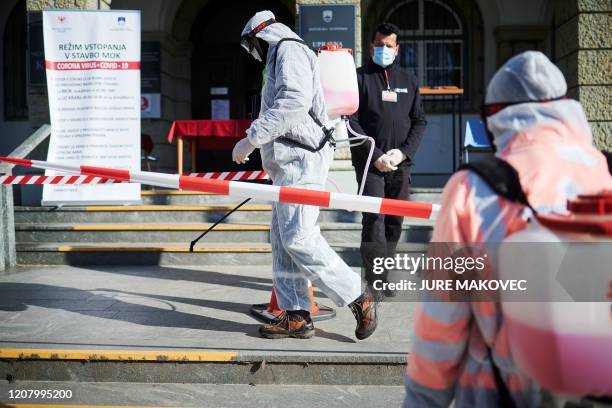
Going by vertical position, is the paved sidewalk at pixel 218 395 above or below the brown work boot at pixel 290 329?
below

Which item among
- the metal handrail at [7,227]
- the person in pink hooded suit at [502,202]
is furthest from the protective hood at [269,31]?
the metal handrail at [7,227]

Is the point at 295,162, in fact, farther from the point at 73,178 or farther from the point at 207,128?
the point at 207,128

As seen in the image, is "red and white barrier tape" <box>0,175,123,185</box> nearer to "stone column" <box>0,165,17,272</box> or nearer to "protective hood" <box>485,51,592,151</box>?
"stone column" <box>0,165,17,272</box>

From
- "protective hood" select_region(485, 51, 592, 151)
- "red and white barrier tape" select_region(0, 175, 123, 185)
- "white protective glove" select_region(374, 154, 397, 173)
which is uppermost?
"protective hood" select_region(485, 51, 592, 151)

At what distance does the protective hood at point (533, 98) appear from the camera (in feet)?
5.07

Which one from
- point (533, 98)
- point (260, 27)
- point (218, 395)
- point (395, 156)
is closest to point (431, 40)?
point (395, 156)

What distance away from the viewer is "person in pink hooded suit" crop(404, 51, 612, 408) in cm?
151

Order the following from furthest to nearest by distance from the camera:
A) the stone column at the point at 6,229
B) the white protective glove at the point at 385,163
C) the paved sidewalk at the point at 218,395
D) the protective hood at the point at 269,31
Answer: the stone column at the point at 6,229 → the white protective glove at the point at 385,163 → the protective hood at the point at 269,31 → the paved sidewalk at the point at 218,395

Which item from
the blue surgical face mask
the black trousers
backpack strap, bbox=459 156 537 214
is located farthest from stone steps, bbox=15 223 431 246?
backpack strap, bbox=459 156 537 214

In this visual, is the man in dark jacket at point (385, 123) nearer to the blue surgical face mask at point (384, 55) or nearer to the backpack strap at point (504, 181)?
the blue surgical face mask at point (384, 55)

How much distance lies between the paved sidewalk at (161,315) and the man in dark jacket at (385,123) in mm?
843

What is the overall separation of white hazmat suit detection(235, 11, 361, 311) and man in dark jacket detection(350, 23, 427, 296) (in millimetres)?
949

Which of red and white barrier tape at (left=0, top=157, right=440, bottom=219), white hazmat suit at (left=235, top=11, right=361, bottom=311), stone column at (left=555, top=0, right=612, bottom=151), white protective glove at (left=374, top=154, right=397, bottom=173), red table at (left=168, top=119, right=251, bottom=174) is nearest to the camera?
red and white barrier tape at (left=0, top=157, right=440, bottom=219)

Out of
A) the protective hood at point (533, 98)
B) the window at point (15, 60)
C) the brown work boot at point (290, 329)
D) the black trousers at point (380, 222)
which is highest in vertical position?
the window at point (15, 60)
